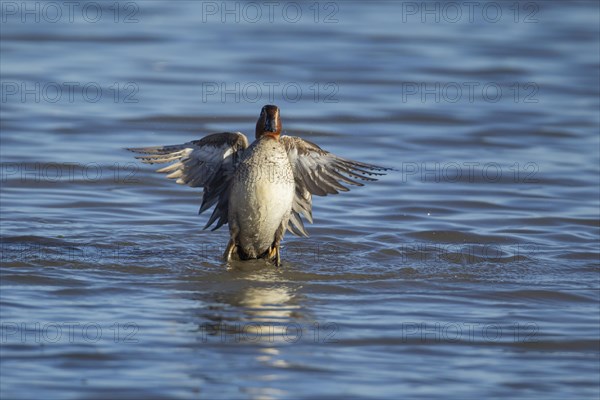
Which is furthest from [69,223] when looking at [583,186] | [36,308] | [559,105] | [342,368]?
[559,105]

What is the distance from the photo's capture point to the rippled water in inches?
238

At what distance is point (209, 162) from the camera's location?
8.50 meters

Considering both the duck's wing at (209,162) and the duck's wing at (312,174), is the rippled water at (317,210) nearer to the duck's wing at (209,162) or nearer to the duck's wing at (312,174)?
the duck's wing at (312,174)

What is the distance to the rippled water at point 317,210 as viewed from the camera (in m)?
6.05

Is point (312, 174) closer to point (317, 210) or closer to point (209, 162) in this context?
point (209, 162)

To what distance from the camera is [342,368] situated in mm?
5980

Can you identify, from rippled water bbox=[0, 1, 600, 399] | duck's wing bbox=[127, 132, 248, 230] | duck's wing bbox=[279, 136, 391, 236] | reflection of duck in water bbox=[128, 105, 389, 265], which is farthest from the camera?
duck's wing bbox=[279, 136, 391, 236]

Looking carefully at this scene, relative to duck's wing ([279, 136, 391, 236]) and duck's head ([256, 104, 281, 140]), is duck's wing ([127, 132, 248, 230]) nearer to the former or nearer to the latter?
duck's head ([256, 104, 281, 140])

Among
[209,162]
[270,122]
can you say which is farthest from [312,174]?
[209,162]

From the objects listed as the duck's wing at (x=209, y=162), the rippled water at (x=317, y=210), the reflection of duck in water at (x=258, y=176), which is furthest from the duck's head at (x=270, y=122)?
the rippled water at (x=317, y=210)

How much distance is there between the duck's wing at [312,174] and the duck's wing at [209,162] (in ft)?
1.47

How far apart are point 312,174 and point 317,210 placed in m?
1.67

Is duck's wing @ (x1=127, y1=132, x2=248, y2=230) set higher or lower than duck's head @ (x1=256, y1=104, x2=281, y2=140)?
lower

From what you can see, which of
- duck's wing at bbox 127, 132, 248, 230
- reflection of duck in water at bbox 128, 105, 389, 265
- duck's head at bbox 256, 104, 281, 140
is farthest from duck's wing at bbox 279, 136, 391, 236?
duck's wing at bbox 127, 132, 248, 230
